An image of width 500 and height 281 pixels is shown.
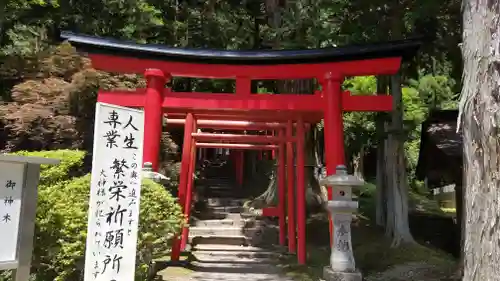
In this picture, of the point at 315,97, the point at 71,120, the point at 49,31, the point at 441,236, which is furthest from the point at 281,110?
the point at 49,31

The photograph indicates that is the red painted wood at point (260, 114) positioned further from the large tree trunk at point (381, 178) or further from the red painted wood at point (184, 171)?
the large tree trunk at point (381, 178)

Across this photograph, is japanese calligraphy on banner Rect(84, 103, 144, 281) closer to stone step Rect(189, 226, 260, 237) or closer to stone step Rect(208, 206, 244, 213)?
stone step Rect(189, 226, 260, 237)

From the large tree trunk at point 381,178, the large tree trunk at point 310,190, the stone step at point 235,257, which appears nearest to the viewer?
the stone step at point 235,257

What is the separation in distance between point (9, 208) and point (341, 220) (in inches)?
206

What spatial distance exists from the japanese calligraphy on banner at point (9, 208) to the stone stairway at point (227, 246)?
4.50m

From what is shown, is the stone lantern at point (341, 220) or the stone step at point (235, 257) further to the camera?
the stone step at point (235, 257)

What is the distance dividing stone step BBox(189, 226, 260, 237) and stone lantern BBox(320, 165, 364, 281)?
4.21 m

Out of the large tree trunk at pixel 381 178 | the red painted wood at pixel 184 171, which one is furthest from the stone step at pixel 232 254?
the large tree trunk at pixel 381 178

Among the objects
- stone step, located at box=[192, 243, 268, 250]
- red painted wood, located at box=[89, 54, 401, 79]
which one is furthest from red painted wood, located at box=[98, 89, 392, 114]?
stone step, located at box=[192, 243, 268, 250]

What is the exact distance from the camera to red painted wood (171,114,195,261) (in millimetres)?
8555

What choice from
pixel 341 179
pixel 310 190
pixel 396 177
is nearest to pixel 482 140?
pixel 341 179

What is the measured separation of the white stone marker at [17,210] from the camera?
331 centimetres

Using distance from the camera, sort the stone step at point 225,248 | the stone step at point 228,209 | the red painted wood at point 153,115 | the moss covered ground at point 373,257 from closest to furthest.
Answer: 1. the red painted wood at point 153,115
2. the moss covered ground at point 373,257
3. the stone step at point 225,248
4. the stone step at point 228,209

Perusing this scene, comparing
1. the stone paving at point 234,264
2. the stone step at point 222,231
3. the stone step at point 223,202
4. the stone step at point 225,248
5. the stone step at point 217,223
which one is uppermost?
the stone step at point 223,202
